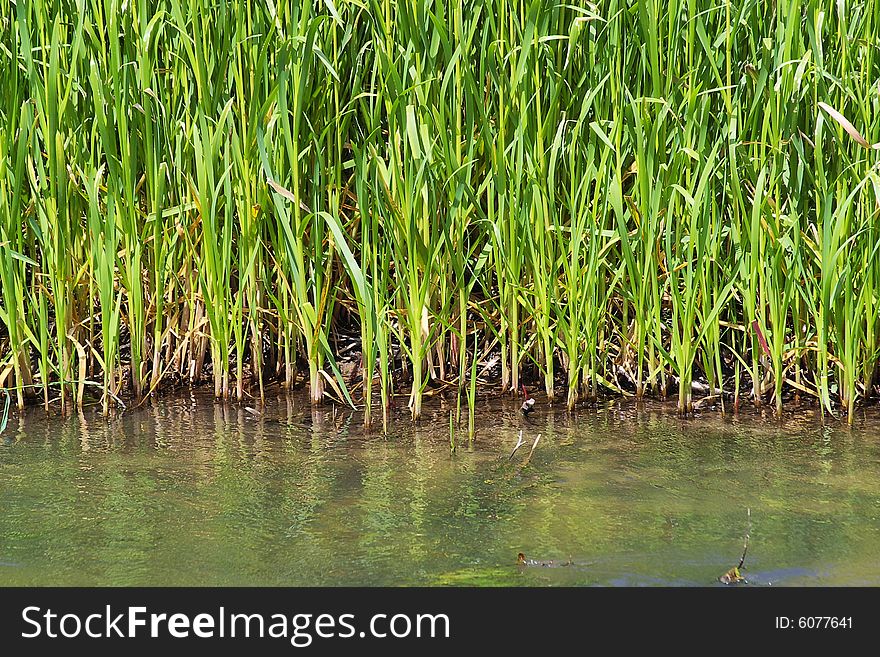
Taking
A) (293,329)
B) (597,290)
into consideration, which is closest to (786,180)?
(597,290)

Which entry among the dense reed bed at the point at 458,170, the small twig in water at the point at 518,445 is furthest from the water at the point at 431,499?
the dense reed bed at the point at 458,170

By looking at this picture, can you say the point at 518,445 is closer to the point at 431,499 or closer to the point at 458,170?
the point at 431,499

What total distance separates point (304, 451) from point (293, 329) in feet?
1.86

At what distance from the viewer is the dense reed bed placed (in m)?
2.65

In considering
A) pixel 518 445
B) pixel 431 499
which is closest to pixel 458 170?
pixel 518 445

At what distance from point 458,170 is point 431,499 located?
84 cm

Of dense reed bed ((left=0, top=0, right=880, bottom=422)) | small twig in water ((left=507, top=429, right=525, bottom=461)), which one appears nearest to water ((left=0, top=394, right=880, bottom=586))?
small twig in water ((left=507, top=429, right=525, bottom=461))

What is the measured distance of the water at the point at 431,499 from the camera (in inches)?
73.9

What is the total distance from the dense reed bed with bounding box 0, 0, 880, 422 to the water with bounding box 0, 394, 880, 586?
0.57 ft

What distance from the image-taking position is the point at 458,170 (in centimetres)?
262

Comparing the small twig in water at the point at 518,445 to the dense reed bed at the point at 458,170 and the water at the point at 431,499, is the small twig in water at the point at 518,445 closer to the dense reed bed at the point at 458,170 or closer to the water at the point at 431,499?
the water at the point at 431,499

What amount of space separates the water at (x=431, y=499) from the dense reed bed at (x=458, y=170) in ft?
0.57

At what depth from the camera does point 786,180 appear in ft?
9.04

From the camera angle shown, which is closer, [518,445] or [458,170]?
[518,445]
